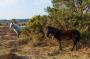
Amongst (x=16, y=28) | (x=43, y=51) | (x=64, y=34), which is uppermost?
(x=64, y=34)

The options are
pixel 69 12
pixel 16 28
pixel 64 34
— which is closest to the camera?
pixel 64 34

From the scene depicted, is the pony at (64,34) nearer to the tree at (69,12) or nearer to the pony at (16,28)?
the tree at (69,12)

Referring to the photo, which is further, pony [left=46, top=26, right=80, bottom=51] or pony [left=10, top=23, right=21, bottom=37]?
pony [left=10, top=23, right=21, bottom=37]

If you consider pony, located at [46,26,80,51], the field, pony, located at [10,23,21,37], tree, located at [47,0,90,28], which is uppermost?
tree, located at [47,0,90,28]

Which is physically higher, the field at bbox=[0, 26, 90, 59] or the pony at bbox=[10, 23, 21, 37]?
the pony at bbox=[10, 23, 21, 37]

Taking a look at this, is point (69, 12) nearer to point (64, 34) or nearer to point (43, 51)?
point (64, 34)

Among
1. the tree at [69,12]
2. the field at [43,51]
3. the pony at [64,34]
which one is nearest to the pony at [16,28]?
the field at [43,51]

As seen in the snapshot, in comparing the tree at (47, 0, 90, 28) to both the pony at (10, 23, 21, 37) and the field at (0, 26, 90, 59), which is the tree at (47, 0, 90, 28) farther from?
the pony at (10, 23, 21, 37)

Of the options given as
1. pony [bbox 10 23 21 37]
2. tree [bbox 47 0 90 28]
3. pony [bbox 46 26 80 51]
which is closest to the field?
pony [bbox 46 26 80 51]

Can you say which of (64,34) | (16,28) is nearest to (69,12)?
(64,34)

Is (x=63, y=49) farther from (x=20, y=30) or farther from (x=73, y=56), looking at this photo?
(x=20, y=30)

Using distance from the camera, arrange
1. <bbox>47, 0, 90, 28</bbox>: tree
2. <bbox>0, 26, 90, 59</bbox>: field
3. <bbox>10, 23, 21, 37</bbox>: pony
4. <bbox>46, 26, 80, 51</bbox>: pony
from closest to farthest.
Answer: <bbox>0, 26, 90, 59</bbox>: field, <bbox>46, 26, 80, 51</bbox>: pony, <bbox>47, 0, 90, 28</bbox>: tree, <bbox>10, 23, 21, 37</bbox>: pony

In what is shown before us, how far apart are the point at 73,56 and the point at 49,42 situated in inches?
197

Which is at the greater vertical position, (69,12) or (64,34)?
(69,12)
